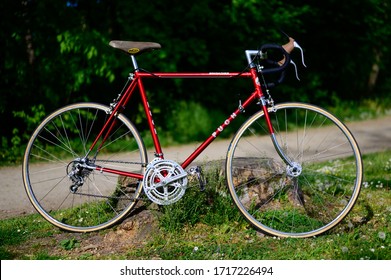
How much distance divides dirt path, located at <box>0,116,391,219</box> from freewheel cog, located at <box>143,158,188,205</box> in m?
0.73

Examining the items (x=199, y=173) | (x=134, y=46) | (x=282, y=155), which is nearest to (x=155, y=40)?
(x=134, y=46)

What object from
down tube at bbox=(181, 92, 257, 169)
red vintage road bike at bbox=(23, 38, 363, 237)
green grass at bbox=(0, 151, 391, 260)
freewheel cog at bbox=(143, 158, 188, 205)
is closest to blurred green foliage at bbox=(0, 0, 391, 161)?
red vintage road bike at bbox=(23, 38, 363, 237)

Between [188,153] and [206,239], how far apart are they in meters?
3.18

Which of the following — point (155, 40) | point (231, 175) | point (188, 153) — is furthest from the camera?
point (155, 40)

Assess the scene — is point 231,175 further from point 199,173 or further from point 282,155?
point 282,155

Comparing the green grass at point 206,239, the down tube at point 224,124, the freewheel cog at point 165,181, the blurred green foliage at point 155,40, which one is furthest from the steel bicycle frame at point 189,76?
the blurred green foliage at point 155,40

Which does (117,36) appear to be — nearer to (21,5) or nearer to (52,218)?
(21,5)

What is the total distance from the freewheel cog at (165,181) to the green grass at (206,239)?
11 cm

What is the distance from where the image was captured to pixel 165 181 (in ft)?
12.5

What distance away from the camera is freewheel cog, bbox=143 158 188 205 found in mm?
3832

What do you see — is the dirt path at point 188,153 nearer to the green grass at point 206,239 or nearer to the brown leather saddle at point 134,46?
the green grass at point 206,239

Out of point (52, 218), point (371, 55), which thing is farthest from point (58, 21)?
point (371, 55)

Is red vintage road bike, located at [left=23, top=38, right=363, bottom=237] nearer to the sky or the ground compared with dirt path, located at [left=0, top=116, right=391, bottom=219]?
nearer to the sky

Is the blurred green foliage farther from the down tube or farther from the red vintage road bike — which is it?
the down tube
